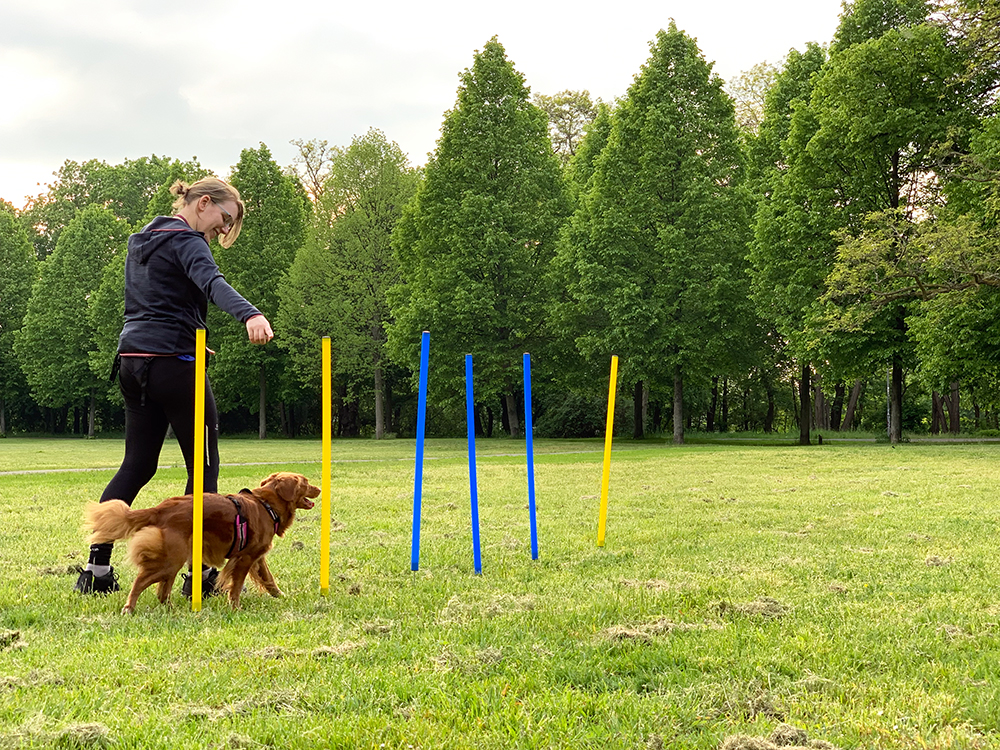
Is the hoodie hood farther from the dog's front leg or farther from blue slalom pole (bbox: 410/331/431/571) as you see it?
the dog's front leg

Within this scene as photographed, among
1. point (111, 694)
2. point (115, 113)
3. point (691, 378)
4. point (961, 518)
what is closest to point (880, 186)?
point (691, 378)

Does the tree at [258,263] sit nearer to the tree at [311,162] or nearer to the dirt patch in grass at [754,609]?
the tree at [311,162]

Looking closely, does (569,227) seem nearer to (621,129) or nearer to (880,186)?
(621,129)

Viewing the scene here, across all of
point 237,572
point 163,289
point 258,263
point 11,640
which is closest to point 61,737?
point 11,640

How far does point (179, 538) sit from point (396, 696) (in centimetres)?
195

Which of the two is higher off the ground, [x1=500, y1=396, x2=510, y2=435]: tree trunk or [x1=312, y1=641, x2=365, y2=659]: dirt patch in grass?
[x1=500, y1=396, x2=510, y2=435]: tree trunk

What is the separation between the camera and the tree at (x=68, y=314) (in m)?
43.9

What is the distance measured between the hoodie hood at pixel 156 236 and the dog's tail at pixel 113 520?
1.45 meters

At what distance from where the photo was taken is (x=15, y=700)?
288 centimetres

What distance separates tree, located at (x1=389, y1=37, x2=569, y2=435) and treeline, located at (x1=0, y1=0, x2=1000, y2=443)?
0.33 ft

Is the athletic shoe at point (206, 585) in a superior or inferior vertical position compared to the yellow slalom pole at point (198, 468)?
inferior

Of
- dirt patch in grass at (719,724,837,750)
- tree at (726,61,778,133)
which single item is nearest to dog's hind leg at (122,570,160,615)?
dirt patch in grass at (719,724,837,750)

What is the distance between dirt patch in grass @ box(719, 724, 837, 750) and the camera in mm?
2512

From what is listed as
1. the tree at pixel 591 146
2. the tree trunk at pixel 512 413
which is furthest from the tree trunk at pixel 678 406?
the tree at pixel 591 146
